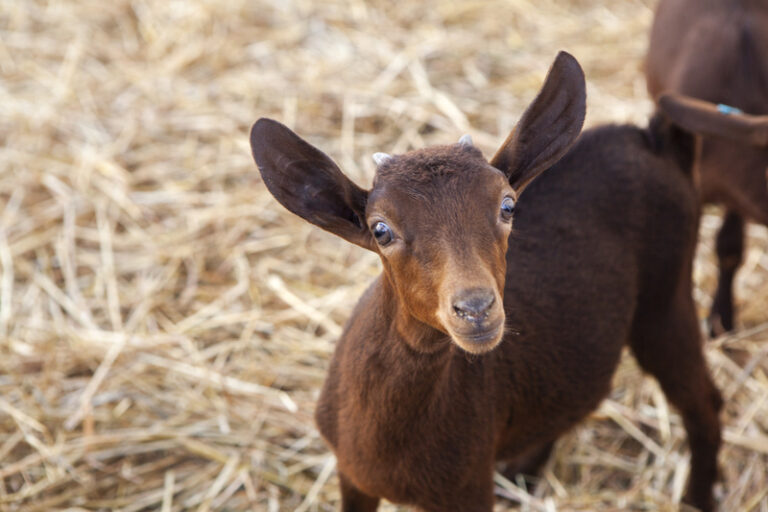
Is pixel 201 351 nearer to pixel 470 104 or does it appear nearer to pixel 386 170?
pixel 386 170

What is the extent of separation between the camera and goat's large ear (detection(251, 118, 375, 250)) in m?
2.57

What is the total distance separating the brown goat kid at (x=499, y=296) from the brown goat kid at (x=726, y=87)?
759 millimetres

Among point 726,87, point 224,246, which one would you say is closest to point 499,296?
point 726,87

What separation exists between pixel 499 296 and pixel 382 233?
1.21ft

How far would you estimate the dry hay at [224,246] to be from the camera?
4066 millimetres

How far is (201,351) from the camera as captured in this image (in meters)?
4.58

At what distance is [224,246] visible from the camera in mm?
5180

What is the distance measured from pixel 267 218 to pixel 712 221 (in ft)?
8.64

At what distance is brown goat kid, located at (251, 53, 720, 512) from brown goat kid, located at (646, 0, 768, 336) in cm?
76

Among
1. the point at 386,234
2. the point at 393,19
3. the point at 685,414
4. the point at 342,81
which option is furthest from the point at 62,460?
the point at 393,19

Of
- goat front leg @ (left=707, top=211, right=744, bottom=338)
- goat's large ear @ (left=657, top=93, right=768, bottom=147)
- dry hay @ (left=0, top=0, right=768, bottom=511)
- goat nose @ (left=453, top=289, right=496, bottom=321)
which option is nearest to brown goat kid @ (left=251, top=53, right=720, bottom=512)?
goat nose @ (left=453, top=289, right=496, bottom=321)

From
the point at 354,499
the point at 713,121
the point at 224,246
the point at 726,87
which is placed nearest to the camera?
the point at 354,499

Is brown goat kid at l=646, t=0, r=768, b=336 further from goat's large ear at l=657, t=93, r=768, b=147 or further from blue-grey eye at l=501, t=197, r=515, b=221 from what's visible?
blue-grey eye at l=501, t=197, r=515, b=221

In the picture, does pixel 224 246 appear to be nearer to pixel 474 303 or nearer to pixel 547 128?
pixel 547 128
